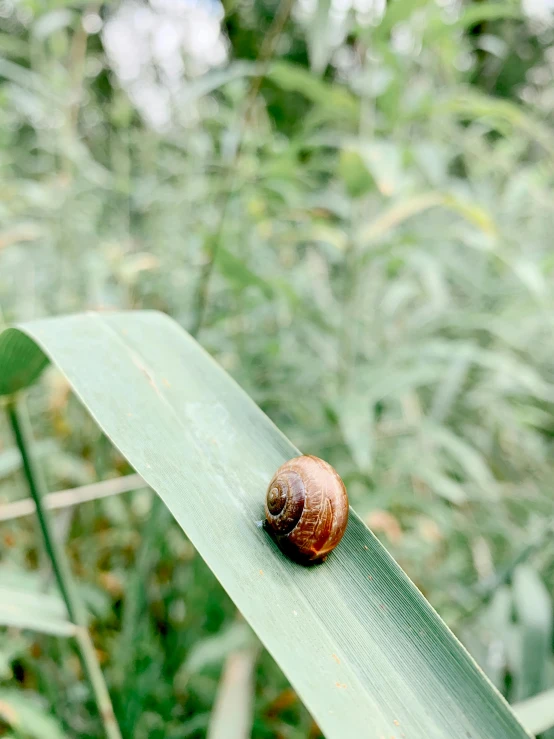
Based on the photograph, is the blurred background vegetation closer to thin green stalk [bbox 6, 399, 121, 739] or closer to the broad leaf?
thin green stalk [bbox 6, 399, 121, 739]

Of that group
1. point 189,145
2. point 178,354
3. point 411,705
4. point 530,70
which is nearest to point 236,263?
point 178,354

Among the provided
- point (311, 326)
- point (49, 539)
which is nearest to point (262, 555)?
point (49, 539)

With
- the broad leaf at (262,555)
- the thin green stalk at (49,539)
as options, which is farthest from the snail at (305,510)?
the thin green stalk at (49,539)

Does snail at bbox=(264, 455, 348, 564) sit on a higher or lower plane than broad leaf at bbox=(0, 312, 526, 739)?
lower

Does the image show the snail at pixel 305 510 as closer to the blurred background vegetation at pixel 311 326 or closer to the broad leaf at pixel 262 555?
the broad leaf at pixel 262 555

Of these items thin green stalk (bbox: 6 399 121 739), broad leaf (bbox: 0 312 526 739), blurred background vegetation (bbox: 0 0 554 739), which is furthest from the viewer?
blurred background vegetation (bbox: 0 0 554 739)

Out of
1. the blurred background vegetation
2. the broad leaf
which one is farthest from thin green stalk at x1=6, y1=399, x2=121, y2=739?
the blurred background vegetation

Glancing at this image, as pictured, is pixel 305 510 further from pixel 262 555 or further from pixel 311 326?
pixel 311 326
